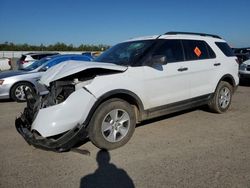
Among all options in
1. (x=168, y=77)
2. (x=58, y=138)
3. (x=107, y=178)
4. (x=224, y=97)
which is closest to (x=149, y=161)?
(x=107, y=178)

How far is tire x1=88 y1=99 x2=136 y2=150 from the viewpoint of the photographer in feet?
13.6

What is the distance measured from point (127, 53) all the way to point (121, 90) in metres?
1.07

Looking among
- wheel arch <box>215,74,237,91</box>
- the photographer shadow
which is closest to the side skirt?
wheel arch <box>215,74,237,91</box>

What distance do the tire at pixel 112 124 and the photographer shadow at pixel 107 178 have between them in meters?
0.44

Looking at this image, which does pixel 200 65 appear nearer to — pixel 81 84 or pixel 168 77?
pixel 168 77

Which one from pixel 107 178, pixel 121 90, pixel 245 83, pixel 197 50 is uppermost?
pixel 197 50

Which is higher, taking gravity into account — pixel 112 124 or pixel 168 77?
pixel 168 77

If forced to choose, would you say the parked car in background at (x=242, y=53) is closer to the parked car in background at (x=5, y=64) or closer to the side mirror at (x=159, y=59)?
the side mirror at (x=159, y=59)

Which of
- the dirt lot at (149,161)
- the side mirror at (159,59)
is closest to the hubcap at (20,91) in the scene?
the dirt lot at (149,161)

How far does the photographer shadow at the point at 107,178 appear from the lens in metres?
3.30

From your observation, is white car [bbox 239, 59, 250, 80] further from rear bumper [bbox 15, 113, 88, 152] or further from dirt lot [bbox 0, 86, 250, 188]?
rear bumper [bbox 15, 113, 88, 152]

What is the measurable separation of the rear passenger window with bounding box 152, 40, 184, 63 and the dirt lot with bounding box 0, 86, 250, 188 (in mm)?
1395

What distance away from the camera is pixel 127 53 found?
16.9 feet

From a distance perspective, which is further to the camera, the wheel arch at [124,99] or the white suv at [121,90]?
the wheel arch at [124,99]
